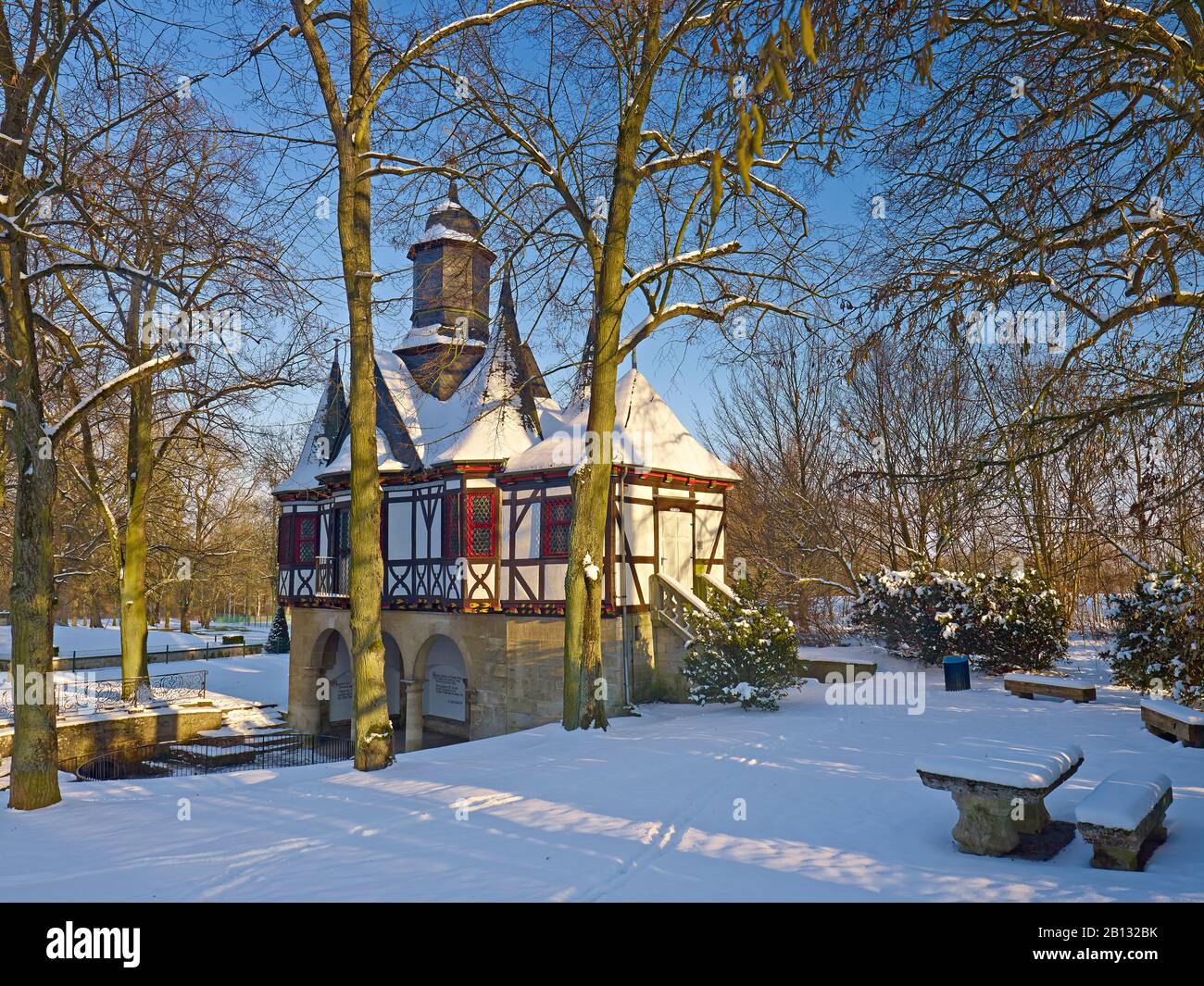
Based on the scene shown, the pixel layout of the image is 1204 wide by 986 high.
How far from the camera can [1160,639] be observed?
11.3m

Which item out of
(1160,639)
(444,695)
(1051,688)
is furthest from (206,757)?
(1160,639)

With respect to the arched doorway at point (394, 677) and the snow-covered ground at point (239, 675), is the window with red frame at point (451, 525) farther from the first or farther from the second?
the snow-covered ground at point (239, 675)

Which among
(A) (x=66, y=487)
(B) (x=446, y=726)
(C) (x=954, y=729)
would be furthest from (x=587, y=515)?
(A) (x=66, y=487)

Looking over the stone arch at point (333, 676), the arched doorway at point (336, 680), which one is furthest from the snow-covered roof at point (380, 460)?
the arched doorway at point (336, 680)

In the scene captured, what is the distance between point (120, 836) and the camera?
6.20 m

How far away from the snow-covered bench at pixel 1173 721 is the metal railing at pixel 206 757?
41.1 feet

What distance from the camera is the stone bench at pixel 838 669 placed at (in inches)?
611

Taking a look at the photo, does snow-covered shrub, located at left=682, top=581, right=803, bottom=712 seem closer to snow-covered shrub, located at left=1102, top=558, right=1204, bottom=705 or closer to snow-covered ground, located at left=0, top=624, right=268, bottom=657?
snow-covered shrub, located at left=1102, top=558, right=1204, bottom=705

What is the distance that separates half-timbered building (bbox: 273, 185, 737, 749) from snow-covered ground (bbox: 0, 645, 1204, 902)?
565 cm

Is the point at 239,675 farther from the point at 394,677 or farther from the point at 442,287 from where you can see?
the point at 442,287

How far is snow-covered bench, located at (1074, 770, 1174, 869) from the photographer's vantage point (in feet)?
15.4

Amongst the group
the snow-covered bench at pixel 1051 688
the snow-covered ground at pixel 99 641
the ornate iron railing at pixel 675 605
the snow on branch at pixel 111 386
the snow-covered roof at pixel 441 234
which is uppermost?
the snow-covered roof at pixel 441 234

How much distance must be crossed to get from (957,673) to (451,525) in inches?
400
